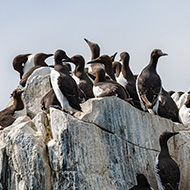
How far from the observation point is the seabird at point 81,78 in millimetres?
14000

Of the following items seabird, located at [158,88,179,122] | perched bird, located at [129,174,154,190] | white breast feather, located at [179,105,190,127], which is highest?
seabird, located at [158,88,179,122]

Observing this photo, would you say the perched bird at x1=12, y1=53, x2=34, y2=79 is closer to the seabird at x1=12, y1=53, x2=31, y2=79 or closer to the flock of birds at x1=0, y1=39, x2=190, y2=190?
the seabird at x1=12, y1=53, x2=31, y2=79

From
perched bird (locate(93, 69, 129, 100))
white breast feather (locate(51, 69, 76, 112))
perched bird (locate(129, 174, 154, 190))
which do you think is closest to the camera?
perched bird (locate(129, 174, 154, 190))

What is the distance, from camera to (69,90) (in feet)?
39.7

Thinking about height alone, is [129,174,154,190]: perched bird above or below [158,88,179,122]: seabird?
below

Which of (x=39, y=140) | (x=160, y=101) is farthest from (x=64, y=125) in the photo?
(x=160, y=101)

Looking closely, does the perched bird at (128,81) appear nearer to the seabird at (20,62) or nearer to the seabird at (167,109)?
the seabird at (167,109)

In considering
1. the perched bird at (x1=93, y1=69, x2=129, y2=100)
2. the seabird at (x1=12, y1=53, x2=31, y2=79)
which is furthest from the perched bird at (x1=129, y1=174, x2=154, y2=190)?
the seabird at (x1=12, y1=53, x2=31, y2=79)

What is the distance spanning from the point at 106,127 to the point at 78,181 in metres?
1.47

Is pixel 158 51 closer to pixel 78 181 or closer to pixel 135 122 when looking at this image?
pixel 135 122

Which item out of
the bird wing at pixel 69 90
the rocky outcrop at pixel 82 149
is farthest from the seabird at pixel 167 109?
the bird wing at pixel 69 90

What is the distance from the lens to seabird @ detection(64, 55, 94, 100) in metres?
14.0

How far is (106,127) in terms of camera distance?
11648mm

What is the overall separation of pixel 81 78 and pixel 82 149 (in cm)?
367
